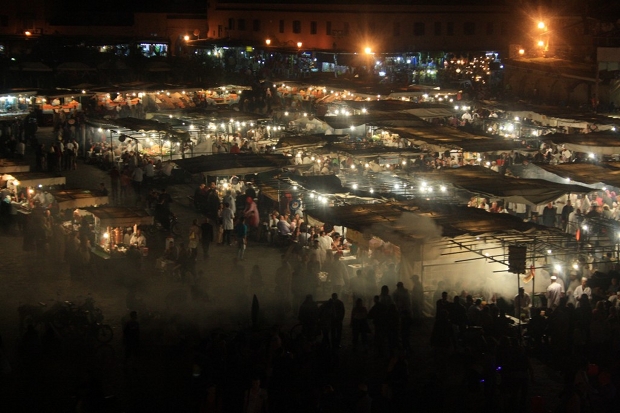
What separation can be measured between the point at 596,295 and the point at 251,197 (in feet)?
30.6

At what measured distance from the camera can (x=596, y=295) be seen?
14391 millimetres

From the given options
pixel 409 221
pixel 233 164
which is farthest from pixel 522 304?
pixel 233 164

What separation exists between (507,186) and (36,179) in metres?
10.0

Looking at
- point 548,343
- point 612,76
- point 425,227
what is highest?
point 612,76

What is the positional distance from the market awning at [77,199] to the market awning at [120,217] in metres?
0.57

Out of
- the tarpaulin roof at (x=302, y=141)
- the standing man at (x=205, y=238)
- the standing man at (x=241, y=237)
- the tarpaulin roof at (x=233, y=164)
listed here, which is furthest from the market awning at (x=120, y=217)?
the tarpaulin roof at (x=302, y=141)

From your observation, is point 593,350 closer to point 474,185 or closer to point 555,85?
point 474,185

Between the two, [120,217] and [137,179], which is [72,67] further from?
[120,217]

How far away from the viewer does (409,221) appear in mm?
15789

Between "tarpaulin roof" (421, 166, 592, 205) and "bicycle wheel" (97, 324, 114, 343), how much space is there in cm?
810

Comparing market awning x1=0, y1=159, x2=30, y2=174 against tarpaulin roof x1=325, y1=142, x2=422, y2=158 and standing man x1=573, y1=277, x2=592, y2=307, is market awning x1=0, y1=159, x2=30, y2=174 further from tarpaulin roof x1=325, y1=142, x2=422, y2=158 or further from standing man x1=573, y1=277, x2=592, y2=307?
standing man x1=573, y1=277, x2=592, y2=307

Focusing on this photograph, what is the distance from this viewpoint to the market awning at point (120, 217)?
56.9 feet

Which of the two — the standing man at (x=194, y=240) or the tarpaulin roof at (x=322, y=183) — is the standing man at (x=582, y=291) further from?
the standing man at (x=194, y=240)

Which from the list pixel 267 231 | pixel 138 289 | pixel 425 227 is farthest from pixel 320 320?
pixel 267 231
